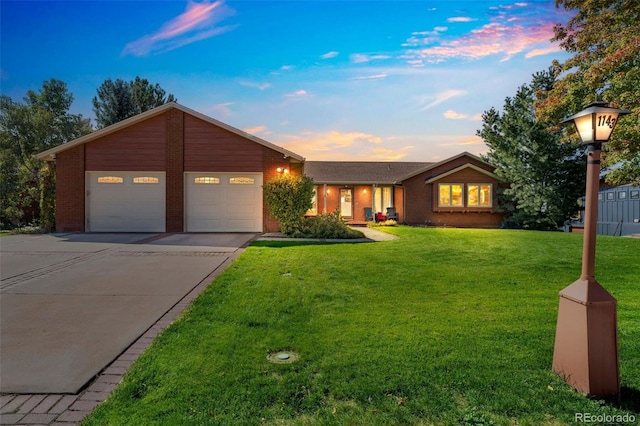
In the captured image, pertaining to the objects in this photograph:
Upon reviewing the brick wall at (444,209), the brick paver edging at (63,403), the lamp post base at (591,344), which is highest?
the brick wall at (444,209)

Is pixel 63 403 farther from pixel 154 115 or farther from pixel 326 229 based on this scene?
pixel 154 115

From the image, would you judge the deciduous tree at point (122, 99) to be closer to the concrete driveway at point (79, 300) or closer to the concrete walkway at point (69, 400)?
the concrete driveway at point (79, 300)

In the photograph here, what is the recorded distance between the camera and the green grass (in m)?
2.46

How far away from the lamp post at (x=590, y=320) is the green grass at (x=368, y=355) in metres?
0.14

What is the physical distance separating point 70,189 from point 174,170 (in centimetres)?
428

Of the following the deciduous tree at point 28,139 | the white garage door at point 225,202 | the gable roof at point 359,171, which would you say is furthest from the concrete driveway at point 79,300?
the gable roof at point 359,171

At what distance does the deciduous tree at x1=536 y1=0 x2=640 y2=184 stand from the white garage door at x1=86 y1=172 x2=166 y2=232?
1464 cm

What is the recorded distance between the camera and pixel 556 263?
7930 mm

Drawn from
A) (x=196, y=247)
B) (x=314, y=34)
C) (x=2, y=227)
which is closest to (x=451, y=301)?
(x=196, y=247)

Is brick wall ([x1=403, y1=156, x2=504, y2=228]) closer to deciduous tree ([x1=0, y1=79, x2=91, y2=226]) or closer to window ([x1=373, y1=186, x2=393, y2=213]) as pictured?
window ([x1=373, y1=186, x2=393, y2=213])

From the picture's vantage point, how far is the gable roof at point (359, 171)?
74.2 ft

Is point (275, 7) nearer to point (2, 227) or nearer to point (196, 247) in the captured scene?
point (196, 247)

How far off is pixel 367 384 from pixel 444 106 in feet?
54.6

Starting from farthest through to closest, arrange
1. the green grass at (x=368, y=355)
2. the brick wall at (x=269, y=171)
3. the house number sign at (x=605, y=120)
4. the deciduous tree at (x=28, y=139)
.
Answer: the deciduous tree at (x=28, y=139) < the brick wall at (x=269, y=171) < the house number sign at (x=605, y=120) < the green grass at (x=368, y=355)
